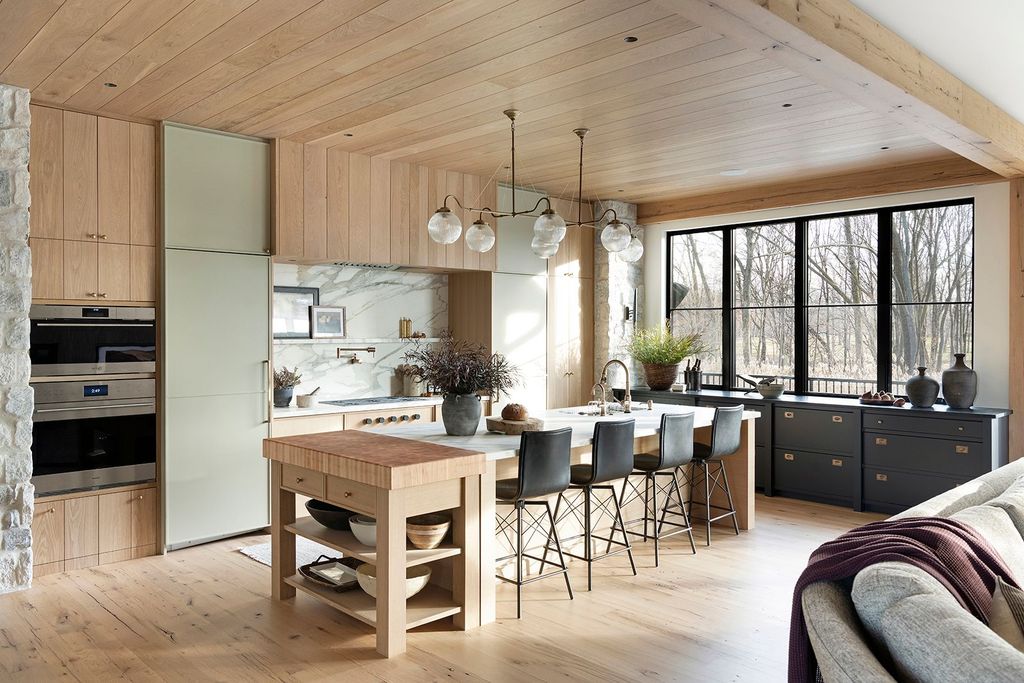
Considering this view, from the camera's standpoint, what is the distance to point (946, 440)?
5480mm

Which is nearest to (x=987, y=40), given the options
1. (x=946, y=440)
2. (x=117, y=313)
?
(x=946, y=440)

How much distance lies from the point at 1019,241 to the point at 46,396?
6.36 metres

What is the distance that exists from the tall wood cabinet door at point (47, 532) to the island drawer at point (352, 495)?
1.93 meters

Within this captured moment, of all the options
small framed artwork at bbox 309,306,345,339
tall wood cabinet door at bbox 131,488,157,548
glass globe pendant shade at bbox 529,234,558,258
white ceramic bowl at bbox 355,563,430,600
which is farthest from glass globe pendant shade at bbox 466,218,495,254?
tall wood cabinet door at bbox 131,488,157,548

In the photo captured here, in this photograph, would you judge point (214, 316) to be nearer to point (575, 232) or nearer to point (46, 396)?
point (46, 396)

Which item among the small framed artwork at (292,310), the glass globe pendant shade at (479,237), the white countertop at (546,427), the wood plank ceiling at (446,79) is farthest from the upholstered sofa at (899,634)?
the small framed artwork at (292,310)

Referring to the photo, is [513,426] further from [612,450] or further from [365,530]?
[365,530]

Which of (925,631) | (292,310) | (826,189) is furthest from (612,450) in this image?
(826,189)

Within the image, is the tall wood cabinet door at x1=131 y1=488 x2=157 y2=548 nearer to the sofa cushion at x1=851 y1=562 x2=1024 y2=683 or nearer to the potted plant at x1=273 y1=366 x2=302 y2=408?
the potted plant at x1=273 y1=366 x2=302 y2=408

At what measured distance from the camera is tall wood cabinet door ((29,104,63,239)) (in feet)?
14.1

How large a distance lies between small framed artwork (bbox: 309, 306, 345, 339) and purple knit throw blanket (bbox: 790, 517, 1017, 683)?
4.68 metres

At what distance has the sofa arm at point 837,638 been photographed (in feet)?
5.11

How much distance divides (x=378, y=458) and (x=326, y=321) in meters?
2.97

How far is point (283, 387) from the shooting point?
18.3 ft
